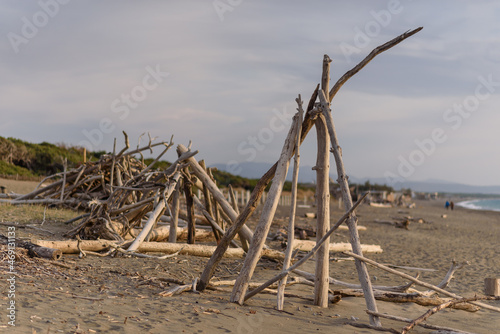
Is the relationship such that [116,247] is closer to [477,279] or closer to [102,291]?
[102,291]

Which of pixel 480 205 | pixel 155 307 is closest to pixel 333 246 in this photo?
pixel 155 307

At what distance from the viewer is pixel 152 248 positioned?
7.08m

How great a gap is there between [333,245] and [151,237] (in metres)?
3.77

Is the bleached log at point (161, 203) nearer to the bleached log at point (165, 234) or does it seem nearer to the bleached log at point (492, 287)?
the bleached log at point (165, 234)

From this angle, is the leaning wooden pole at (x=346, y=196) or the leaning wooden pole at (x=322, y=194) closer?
the leaning wooden pole at (x=346, y=196)

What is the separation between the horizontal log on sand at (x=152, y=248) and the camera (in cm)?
634

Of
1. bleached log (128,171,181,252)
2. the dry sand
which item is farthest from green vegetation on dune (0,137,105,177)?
the dry sand

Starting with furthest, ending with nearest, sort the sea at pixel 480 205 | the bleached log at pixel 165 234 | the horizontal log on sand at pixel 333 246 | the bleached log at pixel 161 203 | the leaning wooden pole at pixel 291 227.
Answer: the sea at pixel 480 205 → the horizontal log on sand at pixel 333 246 → the bleached log at pixel 165 234 → the bleached log at pixel 161 203 → the leaning wooden pole at pixel 291 227

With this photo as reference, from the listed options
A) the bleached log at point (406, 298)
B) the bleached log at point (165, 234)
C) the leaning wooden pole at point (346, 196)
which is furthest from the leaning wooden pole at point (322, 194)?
the bleached log at point (165, 234)

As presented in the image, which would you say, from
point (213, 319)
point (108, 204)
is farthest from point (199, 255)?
point (213, 319)

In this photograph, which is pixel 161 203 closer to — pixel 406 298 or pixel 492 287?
pixel 406 298

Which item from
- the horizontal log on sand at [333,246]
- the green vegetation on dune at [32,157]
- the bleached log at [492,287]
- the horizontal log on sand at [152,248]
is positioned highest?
the green vegetation on dune at [32,157]

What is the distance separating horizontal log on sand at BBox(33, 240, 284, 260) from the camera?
20.8 ft

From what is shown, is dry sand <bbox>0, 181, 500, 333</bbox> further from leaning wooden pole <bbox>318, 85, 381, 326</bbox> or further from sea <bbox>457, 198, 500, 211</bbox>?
sea <bbox>457, 198, 500, 211</bbox>
